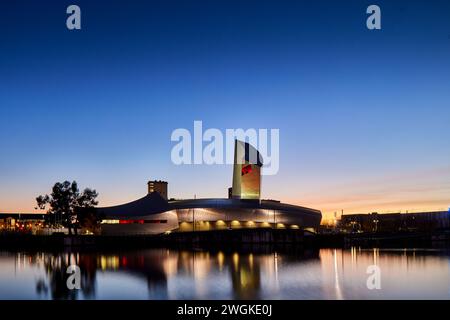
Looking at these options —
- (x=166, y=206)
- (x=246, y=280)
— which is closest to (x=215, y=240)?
(x=166, y=206)

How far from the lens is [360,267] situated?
5050cm

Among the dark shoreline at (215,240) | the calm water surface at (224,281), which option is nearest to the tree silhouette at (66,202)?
the dark shoreline at (215,240)

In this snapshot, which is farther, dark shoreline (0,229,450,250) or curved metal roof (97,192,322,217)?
curved metal roof (97,192,322,217)

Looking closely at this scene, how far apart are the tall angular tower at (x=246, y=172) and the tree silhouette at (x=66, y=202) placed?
5704cm

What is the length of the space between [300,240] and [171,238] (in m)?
25.5

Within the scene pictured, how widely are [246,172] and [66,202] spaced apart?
63.0 meters

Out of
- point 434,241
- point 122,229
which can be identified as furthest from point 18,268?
point 434,241

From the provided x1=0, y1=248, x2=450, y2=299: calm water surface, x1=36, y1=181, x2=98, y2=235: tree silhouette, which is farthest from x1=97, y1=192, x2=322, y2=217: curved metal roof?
x1=0, y1=248, x2=450, y2=299: calm water surface

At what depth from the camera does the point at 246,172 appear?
147625 mm

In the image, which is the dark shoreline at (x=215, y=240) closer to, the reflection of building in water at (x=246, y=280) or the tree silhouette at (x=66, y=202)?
the tree silhouette at (x=66, y=202)

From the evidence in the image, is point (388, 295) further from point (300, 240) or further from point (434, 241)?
point (434, 241)

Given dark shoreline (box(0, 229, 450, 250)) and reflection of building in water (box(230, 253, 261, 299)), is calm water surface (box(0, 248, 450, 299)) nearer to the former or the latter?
reflection of building in water (box(230, 253, 261, 299))

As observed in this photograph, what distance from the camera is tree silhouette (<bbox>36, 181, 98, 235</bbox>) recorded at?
313 feet

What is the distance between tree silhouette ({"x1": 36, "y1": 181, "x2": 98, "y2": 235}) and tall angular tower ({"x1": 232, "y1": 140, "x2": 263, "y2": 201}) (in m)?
57.0
